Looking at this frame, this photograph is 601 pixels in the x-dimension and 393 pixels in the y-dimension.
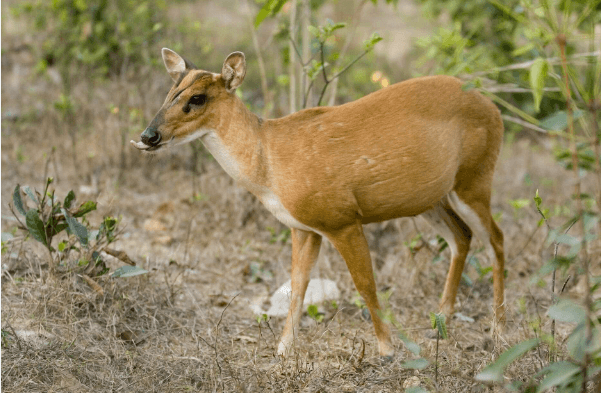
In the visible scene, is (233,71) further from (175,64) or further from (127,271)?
(127,271)

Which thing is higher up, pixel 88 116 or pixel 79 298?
pixel 79 298

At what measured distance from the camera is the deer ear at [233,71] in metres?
3.67

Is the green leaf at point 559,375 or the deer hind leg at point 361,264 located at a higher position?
the green leaf at point 559,375

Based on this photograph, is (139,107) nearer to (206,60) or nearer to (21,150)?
(21,150)

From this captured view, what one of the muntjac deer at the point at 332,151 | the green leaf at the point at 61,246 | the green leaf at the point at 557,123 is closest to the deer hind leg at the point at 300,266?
the muntjac deer at the point at 332,151

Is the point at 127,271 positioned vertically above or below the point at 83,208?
below

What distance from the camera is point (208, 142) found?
375 centimetres

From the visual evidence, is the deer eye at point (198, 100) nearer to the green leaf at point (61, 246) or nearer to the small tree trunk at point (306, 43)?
the green leaf at point (61, 246)

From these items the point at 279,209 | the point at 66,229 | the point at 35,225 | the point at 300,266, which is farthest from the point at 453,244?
the point at 35,225

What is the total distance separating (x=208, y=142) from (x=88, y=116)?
4861mm

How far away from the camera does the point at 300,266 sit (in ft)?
13.5

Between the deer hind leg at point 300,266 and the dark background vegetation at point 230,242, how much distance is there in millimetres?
125

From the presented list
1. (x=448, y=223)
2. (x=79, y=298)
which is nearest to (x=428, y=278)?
(x=448, y=223)

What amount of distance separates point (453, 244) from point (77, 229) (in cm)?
261
